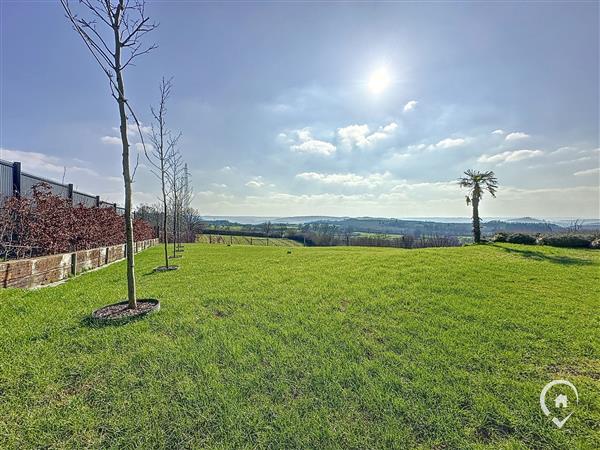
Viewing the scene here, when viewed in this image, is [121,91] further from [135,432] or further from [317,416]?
[317,416]

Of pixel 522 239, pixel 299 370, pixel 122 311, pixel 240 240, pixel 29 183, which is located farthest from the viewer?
pixel 240 240

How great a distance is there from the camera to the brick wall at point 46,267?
480 centimetres

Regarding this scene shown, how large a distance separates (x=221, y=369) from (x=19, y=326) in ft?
8.90

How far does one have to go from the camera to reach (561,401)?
2.39 metres

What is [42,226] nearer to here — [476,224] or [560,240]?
[560,240]

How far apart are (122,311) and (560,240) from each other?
638 inches

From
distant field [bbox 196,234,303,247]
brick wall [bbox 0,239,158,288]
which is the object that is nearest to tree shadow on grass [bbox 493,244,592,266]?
brick wall [bbox 0,239,158,288]

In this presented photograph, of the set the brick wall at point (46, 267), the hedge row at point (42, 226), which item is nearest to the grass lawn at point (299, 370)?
the brick wall at point (46, 267)

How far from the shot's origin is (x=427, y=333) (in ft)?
11.7

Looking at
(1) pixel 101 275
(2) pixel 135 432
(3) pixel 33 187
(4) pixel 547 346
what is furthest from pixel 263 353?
(3) pixel 33 187

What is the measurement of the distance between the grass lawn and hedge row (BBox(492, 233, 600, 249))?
30.4ft

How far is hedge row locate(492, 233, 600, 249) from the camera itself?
37.4ft

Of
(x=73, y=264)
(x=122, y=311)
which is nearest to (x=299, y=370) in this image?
(x=122, y=311)

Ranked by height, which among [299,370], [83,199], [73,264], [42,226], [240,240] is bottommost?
[240,240]
